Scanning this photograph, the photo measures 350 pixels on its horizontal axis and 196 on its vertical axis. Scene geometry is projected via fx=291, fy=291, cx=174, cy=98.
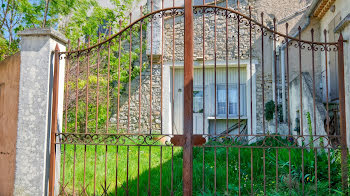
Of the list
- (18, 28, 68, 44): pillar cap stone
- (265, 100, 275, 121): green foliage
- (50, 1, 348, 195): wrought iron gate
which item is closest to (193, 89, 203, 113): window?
(50, 1, 348, 195): wrought iron gate

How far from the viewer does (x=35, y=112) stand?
13.2 ft

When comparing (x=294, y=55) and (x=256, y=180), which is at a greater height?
(x=294, y=55)

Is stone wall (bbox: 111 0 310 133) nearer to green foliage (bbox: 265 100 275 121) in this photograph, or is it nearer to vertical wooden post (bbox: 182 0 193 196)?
Result: green foliage (bbox: 265 100 275 121)

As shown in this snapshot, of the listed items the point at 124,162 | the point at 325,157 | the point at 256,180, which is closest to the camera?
the point at 325,157

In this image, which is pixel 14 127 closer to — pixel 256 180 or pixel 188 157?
pixel 188 157

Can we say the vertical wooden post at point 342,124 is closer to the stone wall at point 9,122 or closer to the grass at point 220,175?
the grass at point 220,175

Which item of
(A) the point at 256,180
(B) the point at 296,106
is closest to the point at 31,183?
(A) the point at 256,180

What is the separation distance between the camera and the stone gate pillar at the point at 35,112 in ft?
13.0

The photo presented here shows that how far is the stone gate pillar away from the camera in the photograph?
13.0 ft

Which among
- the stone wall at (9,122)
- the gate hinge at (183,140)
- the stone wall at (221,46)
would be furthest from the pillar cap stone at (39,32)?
the stone wall at (221,46)

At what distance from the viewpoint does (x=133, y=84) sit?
9.78 meters

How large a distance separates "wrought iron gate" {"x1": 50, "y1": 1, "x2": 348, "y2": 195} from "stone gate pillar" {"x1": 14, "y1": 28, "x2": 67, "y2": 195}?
0.12 m

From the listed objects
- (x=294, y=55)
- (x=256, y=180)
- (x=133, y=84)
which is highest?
(x=294, y=55)

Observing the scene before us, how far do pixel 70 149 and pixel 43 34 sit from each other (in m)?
3.50
